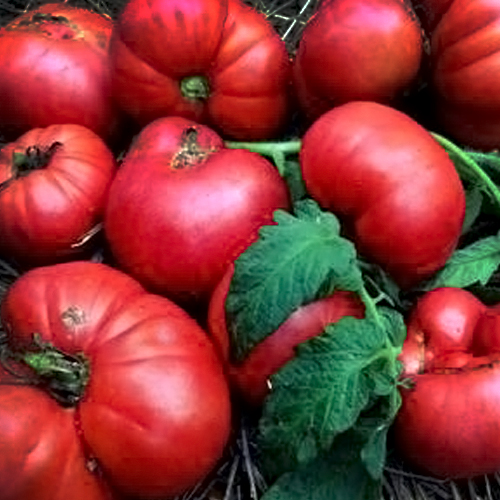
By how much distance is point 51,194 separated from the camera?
1045 mm

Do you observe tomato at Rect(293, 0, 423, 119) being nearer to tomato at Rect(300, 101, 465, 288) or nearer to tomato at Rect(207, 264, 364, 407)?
tomato at Rect(300, 101, 465, 288)

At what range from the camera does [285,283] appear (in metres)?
0.85

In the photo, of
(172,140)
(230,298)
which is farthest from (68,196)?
(230,298)

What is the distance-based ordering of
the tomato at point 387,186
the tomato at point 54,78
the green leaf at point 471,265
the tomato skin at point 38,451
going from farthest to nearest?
1. the tomato at point 54,78
2. the green leaf at point 471,265
3. the tomato at point 387,186
4. the tomato skin at point 38,451

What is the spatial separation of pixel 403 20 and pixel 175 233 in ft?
1.44

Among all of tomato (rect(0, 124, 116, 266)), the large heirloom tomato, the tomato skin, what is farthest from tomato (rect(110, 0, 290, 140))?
the tomato skin

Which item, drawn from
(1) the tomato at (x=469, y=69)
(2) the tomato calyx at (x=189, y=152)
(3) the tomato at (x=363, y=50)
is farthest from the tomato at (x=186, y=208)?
(1) the tomato at (x=469, y=69)

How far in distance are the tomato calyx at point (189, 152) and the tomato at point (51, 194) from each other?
135 mm

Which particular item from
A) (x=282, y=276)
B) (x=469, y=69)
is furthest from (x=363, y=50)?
(x=282, y=276)

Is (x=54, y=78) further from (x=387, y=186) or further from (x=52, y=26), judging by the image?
(x=387, y=186)

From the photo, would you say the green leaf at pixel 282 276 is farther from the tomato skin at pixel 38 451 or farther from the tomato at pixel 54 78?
the tomato at pixel 54 78

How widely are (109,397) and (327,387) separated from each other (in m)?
0.23

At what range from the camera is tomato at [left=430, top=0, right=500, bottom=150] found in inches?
42.1

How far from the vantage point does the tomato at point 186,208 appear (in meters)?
0.97
